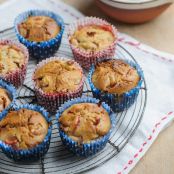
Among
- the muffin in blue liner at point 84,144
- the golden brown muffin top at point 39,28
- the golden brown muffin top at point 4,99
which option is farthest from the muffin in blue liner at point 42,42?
the muffin in blue liner at point 84,144

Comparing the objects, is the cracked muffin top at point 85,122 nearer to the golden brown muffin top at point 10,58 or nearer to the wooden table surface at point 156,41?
the wooden table surface at point 156,41

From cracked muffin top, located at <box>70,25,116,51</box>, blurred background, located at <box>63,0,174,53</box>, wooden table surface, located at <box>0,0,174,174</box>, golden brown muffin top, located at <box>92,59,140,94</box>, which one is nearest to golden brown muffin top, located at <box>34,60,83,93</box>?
golden brown muffin top, located at <box>92,59,140,94</box>

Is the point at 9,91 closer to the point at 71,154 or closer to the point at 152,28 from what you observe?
the point at 71,154

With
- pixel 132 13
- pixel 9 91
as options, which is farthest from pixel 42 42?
pixel 132 13

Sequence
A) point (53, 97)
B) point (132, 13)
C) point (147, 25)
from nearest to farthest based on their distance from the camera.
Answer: point (53, 97), point (132, 13), point (147, 25)

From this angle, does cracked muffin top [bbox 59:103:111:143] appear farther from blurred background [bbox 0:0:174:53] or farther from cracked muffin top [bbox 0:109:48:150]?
blurred background [bbox 0:0:174:53]
